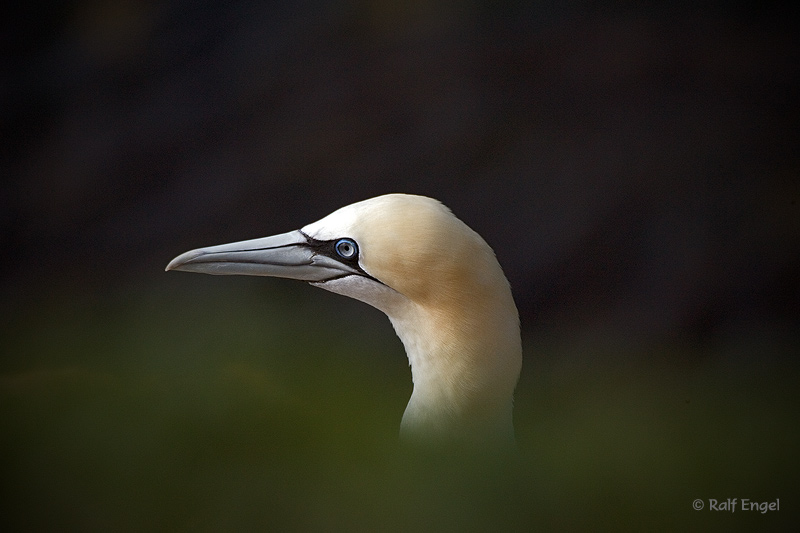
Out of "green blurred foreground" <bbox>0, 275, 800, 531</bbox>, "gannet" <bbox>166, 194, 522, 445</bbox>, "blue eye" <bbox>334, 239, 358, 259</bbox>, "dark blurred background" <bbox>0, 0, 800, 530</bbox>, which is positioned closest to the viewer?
"green blurred foreground" <bbox>0, 275, 800, 531</bbox>

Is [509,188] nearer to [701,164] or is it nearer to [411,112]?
[411,112]

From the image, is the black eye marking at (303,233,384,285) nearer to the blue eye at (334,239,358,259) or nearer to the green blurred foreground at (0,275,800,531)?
the blue eye at (334,239,358,259)

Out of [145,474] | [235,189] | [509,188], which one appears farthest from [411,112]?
[145,474]

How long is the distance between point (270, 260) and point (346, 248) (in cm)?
24

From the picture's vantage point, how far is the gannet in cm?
225

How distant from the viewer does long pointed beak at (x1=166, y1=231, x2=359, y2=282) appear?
2.36 metres

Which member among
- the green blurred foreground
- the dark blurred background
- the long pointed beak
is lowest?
the green blurred foreground

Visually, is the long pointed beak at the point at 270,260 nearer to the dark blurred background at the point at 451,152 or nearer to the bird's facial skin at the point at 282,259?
the bird's facial skin at the point at 282,259

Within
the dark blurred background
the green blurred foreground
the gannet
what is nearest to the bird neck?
the gannet

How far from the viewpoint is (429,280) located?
2281mm

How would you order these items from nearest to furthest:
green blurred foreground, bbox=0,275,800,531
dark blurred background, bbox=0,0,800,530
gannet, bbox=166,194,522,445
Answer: green blurred foreground, bbox=0,275,800,531 < gannet, bbox=166,194,522,445 < dark blurred background, bbox=0,0,800,530

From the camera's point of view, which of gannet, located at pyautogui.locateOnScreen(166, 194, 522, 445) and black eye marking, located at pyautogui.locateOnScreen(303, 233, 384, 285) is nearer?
gannet, located at pyautogui.locateOnScreen(166, 194, 522, 445)

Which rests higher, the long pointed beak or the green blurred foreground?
the long pointed beak

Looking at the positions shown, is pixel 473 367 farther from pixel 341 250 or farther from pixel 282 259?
pixel 282 259
